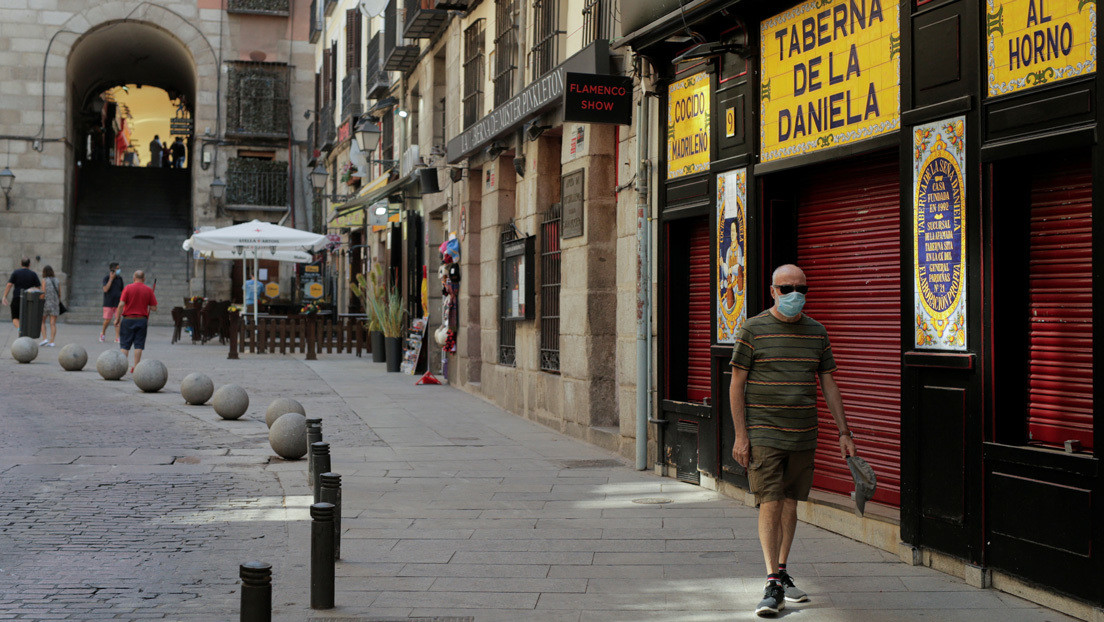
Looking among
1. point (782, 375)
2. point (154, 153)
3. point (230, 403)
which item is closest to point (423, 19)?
point (230, 403)

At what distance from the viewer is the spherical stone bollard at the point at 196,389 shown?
584 inches

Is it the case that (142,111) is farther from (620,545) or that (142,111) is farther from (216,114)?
(620,545)

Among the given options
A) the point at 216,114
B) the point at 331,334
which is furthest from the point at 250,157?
the point at 331,334

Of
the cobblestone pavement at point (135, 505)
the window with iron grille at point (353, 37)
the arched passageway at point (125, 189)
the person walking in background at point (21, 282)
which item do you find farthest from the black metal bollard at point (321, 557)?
the arched passageway at point (125, 189)

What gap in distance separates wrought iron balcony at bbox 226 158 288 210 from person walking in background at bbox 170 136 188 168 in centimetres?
1572

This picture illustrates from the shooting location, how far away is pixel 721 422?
9.17m

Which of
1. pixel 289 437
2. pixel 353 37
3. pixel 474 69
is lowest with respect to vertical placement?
pixel 289 437

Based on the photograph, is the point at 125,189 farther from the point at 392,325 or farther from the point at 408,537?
the point at 408,537

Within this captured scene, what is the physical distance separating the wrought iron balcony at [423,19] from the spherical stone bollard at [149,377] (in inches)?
273

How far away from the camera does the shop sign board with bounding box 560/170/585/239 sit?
12555 millimetres

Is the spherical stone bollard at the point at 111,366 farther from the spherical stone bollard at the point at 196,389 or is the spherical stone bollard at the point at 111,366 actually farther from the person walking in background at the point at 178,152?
the person walking in background at the point at 178,152

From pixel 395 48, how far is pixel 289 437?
12965 mm

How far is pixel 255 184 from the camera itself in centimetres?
4031

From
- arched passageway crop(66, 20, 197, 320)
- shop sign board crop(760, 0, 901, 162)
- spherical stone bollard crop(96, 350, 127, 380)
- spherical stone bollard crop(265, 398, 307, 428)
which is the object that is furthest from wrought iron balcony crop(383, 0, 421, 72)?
arched passageway crop(66, 20, 197, 320)
